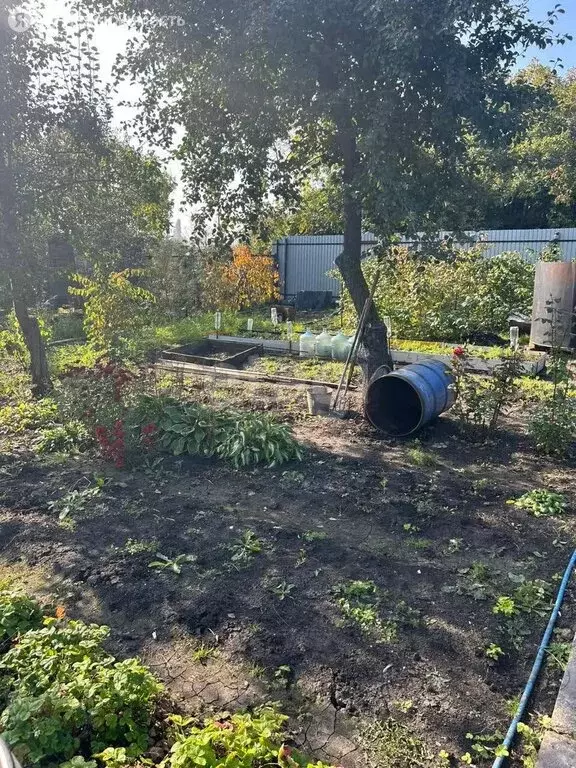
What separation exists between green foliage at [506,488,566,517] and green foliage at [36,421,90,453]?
3.86 metres

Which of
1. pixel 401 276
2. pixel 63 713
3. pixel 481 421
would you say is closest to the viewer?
pixel 63 713

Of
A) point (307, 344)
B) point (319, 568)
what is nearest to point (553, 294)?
point (307, 344)

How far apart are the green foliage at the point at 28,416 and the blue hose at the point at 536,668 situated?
5.01m

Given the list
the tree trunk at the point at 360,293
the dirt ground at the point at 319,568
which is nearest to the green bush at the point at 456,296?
the tree trunk at the point at 360,293

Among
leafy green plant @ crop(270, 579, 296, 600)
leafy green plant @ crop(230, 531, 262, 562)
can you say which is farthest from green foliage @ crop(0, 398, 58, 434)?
leafy green plant @ crop(270, 579, 296, 600)

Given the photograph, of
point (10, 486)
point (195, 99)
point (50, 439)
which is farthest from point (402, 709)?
point (195, 99)

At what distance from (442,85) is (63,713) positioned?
510cm

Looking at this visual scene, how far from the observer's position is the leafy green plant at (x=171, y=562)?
334 centimetres

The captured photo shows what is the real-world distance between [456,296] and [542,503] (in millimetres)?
7266

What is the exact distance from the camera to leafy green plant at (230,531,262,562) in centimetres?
347

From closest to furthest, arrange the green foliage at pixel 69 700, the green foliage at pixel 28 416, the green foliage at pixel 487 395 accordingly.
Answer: the green foliage at pixel 69 700
the green foliage at pixel 487 395
the green foliage at pixel 28 416

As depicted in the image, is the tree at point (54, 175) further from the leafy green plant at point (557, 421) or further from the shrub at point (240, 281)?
the shrub at point (240, 281)

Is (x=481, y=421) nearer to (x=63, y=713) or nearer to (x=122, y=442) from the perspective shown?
(x=122, y=442)

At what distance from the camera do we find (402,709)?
2324mm
